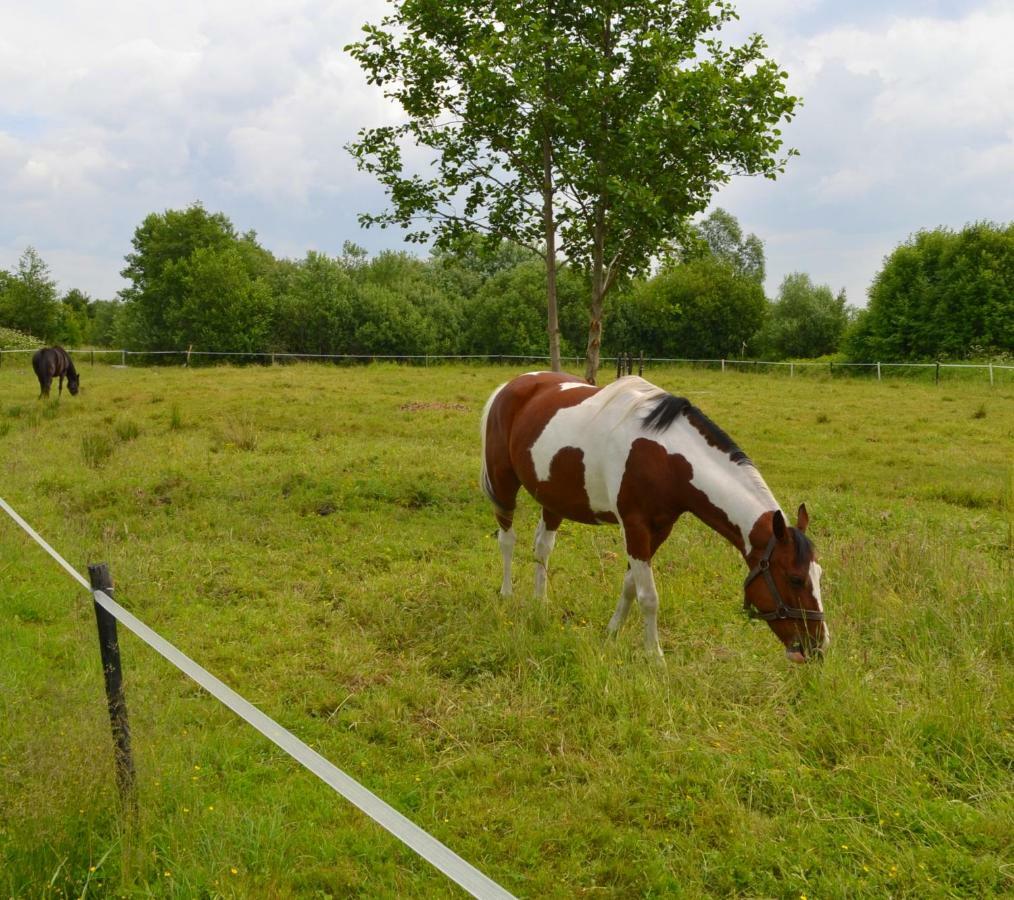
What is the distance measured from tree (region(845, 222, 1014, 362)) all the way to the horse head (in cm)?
3730

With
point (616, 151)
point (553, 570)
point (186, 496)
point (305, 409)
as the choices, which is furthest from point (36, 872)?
point (305, 409)

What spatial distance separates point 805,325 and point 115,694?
1987 inches

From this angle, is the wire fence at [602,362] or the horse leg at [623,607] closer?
the horse leg at [623,607]

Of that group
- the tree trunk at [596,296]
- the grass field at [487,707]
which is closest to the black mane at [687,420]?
the grass field at [487,707]

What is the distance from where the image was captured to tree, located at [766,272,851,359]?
1892 inches

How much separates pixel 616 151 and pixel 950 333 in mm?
33700

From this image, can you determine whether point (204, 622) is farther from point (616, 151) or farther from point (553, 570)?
point (616, 151)

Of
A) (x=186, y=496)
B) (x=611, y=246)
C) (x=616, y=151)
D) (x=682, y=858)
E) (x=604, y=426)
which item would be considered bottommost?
(x=682, y=858)

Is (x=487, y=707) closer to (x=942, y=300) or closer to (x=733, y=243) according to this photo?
(x=942, y=300)

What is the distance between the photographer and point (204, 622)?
5988 mm

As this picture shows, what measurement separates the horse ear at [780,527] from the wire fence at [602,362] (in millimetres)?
22358

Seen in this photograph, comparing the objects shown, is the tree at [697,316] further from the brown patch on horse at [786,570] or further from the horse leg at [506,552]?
the brown patch on horse at [786,570]

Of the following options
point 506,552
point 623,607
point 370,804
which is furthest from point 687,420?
point 370,804

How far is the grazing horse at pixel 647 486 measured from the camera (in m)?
4.52
